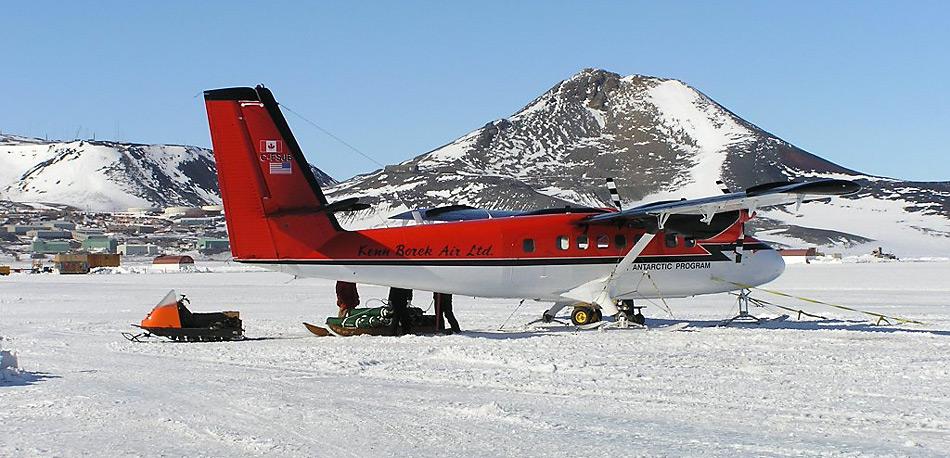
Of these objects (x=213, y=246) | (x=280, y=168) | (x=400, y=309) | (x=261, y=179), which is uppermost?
(x=213, y=246)

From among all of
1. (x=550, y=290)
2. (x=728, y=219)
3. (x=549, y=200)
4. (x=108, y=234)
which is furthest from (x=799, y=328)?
(x=108, y=234)

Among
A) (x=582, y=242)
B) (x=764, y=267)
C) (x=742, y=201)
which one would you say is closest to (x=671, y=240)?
(x=582, y=242)

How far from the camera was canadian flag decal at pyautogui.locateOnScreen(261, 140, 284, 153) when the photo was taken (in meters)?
17.8

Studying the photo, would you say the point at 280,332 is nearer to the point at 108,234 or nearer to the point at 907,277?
the point at 907,277

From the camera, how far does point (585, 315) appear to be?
2133 cm

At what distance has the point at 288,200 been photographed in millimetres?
18078

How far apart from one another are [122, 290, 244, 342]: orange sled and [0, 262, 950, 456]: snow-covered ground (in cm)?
47

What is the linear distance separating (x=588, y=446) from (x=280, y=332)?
42.9 ft

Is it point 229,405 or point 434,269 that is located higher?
point 434,269

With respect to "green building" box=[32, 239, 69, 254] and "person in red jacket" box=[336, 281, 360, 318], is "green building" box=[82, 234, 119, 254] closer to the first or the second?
"green building" box=[32, 239, 69, 254]

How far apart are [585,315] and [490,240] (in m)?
3.23

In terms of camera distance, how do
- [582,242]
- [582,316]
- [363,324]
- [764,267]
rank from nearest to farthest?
[363,324], [582,242], [582,316], [764,267]

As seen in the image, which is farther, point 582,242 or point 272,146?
point 582,242

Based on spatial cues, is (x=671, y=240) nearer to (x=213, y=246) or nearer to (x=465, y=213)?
(x=465, y=213)
